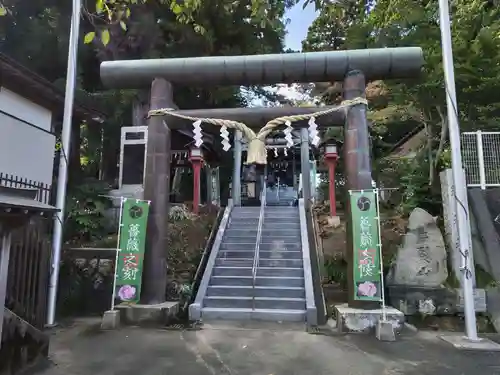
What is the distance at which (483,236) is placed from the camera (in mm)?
9234

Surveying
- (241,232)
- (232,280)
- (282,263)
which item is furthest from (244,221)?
(232,280)

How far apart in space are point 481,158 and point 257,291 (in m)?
6.37

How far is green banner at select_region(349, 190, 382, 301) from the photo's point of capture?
768cm

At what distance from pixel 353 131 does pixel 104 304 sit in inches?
282

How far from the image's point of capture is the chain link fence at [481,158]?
9.66 m

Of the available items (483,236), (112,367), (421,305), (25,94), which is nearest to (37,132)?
(25,94)

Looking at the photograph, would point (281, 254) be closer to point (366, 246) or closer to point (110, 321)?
point (366, 246)

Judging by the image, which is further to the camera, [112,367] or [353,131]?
[353,131]

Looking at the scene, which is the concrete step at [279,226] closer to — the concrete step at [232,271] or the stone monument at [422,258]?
the concrete step at [232,271]

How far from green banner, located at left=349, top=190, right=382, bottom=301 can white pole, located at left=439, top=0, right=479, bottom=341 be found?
1508 millimetres

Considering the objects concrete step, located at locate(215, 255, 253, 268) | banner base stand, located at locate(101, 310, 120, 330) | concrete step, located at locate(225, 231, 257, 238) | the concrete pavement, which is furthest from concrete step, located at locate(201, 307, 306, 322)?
concrete step, located at locate(225, 231, 257, 238)

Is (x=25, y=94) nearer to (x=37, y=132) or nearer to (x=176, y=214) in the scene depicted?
(x=37, y=132)

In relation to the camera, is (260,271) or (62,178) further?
(260,271)

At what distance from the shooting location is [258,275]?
9984mm
